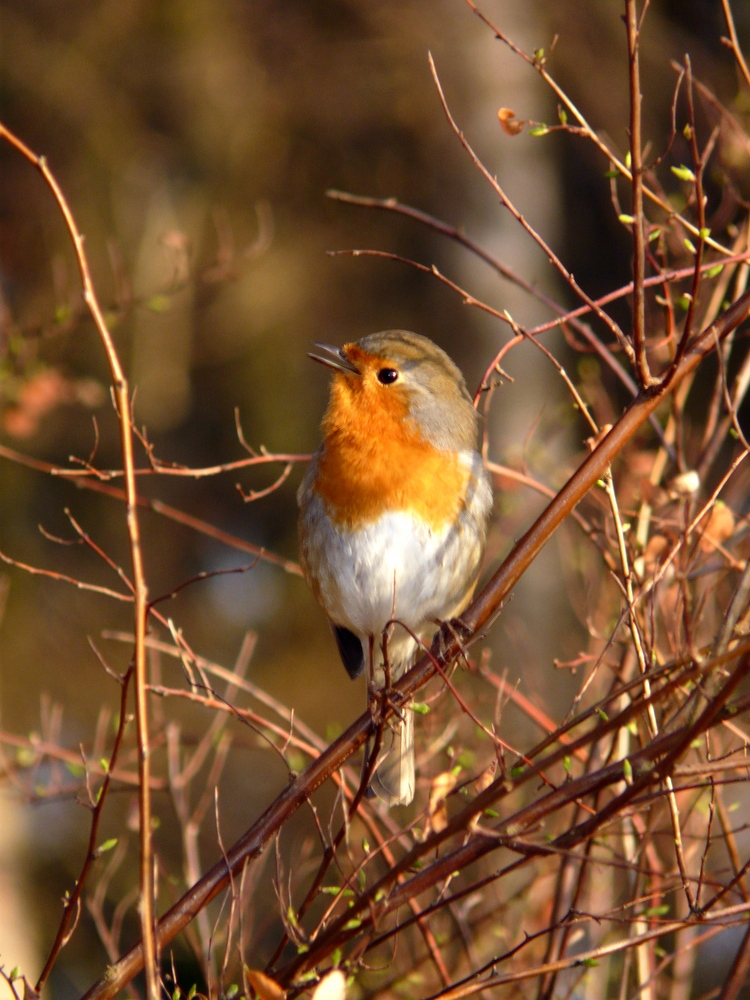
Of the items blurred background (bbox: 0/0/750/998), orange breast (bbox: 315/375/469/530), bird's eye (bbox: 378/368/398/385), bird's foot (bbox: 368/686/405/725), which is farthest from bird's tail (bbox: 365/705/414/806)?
blurred background (bbox: 0/0/750/998)

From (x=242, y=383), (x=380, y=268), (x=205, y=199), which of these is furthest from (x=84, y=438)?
(x=380, y=268)

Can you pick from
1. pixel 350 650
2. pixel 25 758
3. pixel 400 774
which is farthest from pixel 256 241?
pixel 400 774

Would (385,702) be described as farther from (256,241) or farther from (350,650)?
(256,241)

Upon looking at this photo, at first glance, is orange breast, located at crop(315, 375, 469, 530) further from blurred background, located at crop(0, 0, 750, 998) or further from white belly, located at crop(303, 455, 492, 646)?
blurred background, located at crop(0, 0, 750, 998)

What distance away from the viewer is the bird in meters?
2.63

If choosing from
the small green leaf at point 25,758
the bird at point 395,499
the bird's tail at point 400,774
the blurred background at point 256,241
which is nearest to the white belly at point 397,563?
the bird at point 395,499

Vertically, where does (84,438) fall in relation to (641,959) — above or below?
above

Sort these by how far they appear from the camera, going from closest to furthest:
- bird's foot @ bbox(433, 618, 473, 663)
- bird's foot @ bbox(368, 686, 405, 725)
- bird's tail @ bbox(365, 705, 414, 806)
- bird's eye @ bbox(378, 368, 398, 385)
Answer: bird's foot @ bbox(368, 686, 405, 725) → bird's foot @ bbox(433, 618, 473, 663) → bird's tail @ bbox(365, 705, 414, 806) → bird's eye @ bbox(378, 368, 398, 385)

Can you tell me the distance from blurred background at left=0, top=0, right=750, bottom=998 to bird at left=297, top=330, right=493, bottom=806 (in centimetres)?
362

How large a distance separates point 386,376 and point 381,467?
27 cm

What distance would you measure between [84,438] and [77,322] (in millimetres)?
4621

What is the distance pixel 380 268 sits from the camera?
A: 8031 mm

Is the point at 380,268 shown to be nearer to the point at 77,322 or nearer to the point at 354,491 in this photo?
the point at 77,322

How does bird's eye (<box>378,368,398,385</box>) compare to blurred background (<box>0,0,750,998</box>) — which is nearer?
bird's eye (<box>378,368,398,385</box>)
